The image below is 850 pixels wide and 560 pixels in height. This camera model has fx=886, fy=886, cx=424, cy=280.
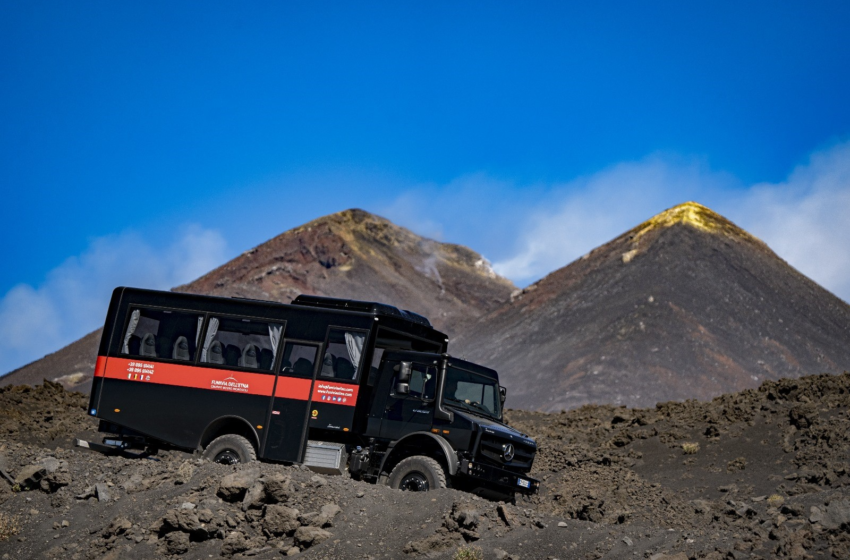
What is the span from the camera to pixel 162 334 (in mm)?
17531

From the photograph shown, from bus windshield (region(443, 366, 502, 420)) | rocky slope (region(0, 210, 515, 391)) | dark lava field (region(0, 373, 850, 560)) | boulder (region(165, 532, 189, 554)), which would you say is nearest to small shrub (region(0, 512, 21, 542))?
dark lava field (region(0, 373, 850, 560))

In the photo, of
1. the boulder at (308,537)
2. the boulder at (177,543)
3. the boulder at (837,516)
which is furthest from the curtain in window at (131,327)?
the boulder at (837,516)

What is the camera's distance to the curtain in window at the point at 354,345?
1638cm

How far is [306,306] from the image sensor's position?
1706 centimetres

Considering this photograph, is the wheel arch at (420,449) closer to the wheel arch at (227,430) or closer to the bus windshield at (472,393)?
the bus windshield at (472,393)

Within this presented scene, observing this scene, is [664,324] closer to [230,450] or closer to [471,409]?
[471,409]

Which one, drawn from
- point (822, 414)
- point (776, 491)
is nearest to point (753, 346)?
point (822, 414)

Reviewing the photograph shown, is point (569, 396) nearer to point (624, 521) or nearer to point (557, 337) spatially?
point (557, 337)

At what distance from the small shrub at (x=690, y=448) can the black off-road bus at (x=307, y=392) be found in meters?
13.1

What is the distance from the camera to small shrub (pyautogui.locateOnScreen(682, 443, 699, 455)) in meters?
27.8

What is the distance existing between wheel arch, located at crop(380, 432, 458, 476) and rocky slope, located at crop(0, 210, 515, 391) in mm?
77345

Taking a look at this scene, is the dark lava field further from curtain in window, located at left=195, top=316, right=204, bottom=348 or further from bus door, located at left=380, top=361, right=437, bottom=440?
curtain in window, located at left=195, top=316, right=204, bottom=348

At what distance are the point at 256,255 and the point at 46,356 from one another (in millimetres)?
32728

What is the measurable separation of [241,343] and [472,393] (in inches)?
181
